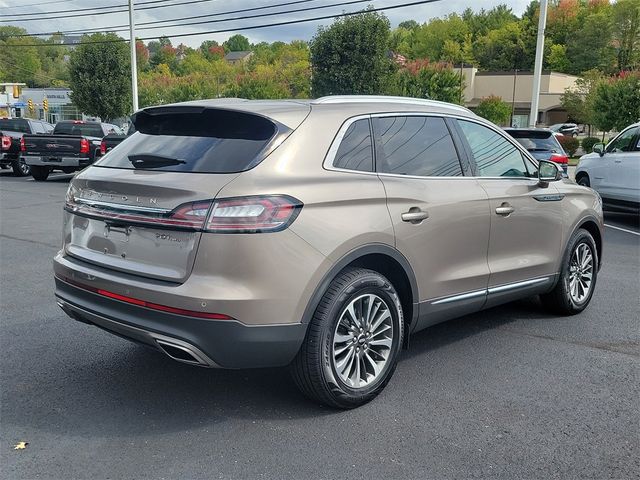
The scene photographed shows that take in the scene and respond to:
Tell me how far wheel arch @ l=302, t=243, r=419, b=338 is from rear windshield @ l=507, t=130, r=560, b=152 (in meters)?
9.92

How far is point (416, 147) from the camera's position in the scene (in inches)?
164

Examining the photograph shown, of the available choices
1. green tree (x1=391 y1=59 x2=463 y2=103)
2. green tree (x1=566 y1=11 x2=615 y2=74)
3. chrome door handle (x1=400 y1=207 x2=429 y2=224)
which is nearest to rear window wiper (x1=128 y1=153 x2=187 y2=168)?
chrome door handle (x1=400 y1=207 x2=429 y2=224)

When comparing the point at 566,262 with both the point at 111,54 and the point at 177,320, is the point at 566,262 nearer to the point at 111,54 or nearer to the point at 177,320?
the point at 177,320

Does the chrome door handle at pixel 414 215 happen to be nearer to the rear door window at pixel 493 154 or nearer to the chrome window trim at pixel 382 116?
the chrome window trim at pixel 382 116

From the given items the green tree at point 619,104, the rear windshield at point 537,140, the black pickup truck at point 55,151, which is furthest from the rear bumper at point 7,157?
the green tree at point 619,104

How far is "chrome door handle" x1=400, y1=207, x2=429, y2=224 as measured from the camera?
12.6 feet

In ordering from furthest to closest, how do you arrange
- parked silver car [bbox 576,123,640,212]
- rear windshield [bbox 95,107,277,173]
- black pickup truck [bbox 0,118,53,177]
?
black pickup truck [bbox 0,118,53,177], parked silver car [bbox 576,123,640,212], rear windshield [bbox 95,107,277,173]

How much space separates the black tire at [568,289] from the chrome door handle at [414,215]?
2.06 meters

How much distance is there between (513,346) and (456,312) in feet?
2.72

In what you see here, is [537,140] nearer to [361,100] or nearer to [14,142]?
[361,100]

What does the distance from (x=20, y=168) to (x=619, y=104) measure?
27431mm

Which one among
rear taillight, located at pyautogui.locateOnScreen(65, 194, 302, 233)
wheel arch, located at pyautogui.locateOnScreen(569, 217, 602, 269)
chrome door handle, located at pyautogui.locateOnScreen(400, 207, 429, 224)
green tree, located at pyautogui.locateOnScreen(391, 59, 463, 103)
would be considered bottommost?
wheel arch, located at pyautogui.locateOnScreen(569, 217, 602, 269)

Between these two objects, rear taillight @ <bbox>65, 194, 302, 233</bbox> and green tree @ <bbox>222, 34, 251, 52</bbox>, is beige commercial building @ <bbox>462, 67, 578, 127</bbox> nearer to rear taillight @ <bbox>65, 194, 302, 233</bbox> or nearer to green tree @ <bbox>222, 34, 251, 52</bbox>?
rear taillight @ <bbox>65, 194, 302, 233</bbox>

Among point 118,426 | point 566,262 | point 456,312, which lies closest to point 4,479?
point 118,426
